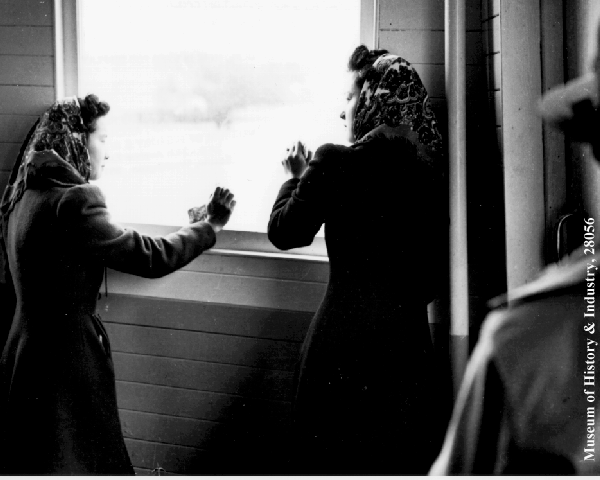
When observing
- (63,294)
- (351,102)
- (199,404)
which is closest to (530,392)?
(351,102)

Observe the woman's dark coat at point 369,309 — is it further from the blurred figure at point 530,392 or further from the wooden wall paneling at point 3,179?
the wooden wall paneling at point 3,179

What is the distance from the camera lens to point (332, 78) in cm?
169

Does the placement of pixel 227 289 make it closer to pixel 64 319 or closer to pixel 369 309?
pixel 64 319

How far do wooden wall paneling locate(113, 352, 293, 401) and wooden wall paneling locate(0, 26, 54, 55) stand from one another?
0.94 metres

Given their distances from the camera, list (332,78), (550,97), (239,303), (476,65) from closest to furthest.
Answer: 1. (550,97)
2. (476,65)
3. (332,78)
4. (239,303)

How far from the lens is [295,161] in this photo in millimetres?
1564

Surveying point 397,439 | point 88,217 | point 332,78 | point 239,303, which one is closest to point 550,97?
point 332,78

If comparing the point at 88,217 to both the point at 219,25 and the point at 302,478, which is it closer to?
the point at 219,25

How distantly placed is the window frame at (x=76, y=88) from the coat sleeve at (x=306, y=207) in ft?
1.06

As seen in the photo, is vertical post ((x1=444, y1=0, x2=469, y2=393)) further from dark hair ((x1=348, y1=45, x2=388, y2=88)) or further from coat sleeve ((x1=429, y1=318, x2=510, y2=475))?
coat sleeve ((x1=429, y1=318, x2=510, y2=475))

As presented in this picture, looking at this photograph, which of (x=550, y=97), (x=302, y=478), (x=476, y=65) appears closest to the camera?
(x=302, y=478)

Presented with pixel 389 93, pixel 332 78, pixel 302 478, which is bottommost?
pixel 302 478

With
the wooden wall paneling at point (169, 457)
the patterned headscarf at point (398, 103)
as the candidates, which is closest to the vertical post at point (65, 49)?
the patterned headscarf at point (398, 103)

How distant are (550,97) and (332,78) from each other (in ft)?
1.78
